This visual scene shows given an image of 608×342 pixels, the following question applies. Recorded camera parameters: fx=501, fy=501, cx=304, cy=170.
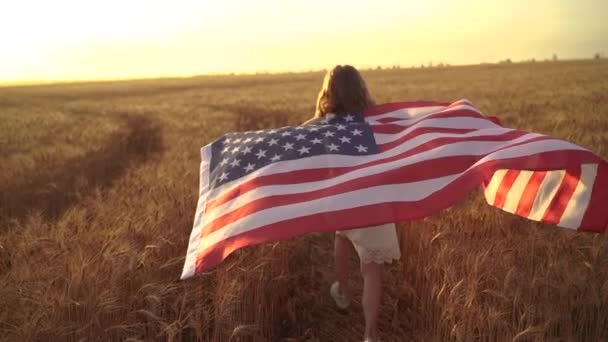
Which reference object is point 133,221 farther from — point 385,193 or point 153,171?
point 153,171

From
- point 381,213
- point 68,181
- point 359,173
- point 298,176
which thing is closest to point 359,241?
point 381,213

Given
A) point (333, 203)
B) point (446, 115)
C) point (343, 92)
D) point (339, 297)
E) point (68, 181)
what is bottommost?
point (339, 297)

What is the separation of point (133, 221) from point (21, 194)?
297 cm

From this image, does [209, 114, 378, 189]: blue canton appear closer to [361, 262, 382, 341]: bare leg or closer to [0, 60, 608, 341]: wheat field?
[0, 60, 608, 341]: wheat field

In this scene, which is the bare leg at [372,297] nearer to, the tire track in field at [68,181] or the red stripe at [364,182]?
the red stripe at [364,182]

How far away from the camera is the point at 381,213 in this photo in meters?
2.50

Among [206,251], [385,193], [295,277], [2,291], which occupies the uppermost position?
[385,193]

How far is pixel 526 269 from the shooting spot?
3039mm

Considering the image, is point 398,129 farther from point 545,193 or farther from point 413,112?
point 545,193

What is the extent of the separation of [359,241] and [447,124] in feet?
3.55

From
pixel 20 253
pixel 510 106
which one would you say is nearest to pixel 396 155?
pixel 20 253

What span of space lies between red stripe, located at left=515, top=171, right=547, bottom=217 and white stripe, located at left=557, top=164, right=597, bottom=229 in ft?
0.90

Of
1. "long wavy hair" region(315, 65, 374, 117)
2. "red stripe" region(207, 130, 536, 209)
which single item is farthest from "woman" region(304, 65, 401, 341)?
"red stripe" region(207, 130, 536, 209)

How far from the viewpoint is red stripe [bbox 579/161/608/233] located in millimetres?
2637
